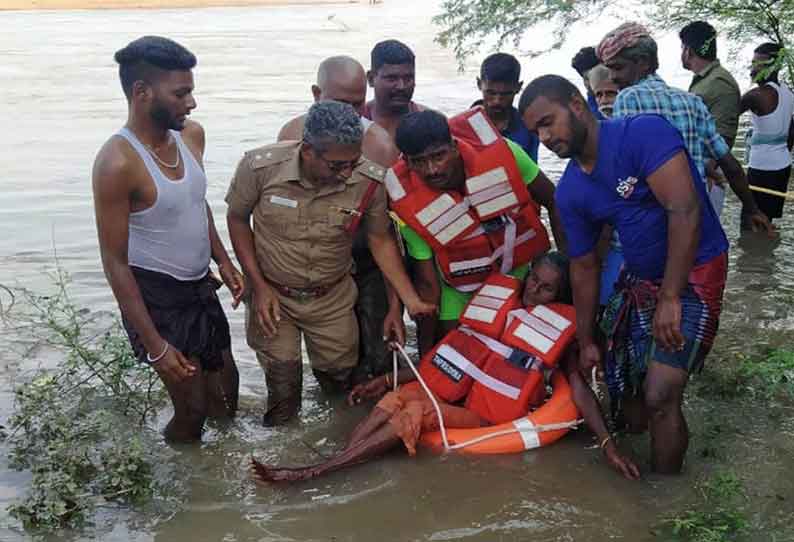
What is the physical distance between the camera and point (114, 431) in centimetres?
488

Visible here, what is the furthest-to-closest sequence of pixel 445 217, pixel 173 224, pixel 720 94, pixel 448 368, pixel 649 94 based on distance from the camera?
1. pixel 720 94
2. pixel 448 368
3. pixel 445 217
4. pixel 649 94
5. pixel 173 224

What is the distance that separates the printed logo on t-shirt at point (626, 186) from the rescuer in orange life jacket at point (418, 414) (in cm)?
94

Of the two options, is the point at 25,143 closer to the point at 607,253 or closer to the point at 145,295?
the point at 145,295

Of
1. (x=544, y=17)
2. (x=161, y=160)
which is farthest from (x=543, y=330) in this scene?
(x=544, y=17)

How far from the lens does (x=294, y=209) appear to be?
4.71 meters

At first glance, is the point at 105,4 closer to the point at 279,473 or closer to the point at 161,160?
the point at 161,160

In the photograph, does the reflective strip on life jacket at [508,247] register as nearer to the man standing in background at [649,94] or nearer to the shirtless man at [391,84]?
the man standing in background at [649,94]

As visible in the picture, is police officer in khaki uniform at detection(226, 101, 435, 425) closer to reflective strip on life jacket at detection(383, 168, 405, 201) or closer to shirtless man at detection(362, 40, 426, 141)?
reflective strip on life jacket at detection(383, 168, 405, 201)

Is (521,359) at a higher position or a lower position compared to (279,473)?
higher

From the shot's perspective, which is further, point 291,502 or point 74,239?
point 74,239

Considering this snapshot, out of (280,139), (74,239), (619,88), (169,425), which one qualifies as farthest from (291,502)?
(74,239)

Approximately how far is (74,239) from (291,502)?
5011 mm

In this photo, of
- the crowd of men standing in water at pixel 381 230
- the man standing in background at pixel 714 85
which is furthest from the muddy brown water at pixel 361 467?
the man standing in background at pixel 714 85

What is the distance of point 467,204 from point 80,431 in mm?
2266
